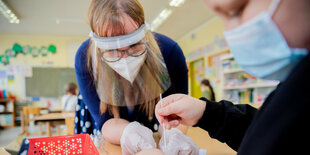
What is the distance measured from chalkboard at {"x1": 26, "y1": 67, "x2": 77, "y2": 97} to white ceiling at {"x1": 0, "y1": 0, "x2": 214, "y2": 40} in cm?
99

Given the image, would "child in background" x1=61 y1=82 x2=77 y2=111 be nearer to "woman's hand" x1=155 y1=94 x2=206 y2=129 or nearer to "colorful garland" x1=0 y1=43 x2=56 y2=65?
"colorful garland" x1=0 y1=43 x2=56 y2=65

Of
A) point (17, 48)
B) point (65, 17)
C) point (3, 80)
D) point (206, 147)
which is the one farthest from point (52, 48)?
point (206, 147)

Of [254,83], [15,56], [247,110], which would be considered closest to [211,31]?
[254,83]

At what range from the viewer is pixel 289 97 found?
0.77ft

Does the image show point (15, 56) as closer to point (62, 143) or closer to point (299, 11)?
point (62, 143)

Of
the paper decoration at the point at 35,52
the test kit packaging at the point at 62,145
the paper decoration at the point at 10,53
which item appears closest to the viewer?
the test kit packaging at the point at 62,145

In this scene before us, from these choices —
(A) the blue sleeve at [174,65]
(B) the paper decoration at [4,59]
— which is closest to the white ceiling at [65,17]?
(B) the paper decoration at [4,59]

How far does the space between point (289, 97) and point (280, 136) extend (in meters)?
0.05

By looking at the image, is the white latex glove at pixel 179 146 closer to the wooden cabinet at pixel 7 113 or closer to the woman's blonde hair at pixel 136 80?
the woman's blonde hair at pixel 136 80

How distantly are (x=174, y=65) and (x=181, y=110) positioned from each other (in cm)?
35

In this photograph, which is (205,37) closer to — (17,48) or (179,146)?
(179,146)

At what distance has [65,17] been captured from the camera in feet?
13.2

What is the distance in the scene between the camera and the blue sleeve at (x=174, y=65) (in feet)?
2.93

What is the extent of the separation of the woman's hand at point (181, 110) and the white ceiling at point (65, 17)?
240 cm
